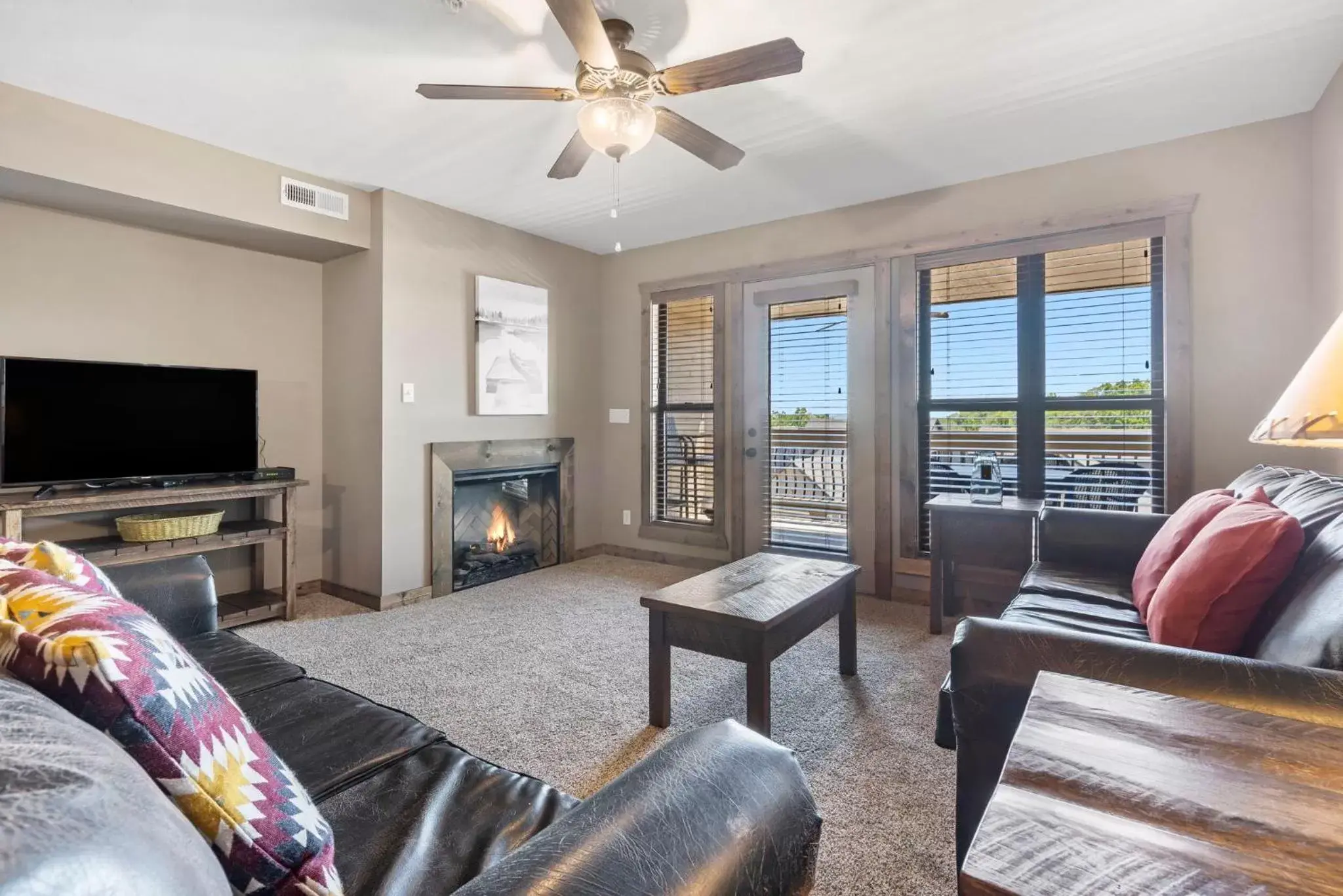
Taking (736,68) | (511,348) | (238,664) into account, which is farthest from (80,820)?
(511,348)

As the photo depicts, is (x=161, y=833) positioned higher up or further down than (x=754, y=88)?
further down

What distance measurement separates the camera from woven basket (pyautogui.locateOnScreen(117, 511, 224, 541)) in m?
3.10

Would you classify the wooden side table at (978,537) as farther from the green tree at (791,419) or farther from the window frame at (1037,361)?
the green tree at (791,419)

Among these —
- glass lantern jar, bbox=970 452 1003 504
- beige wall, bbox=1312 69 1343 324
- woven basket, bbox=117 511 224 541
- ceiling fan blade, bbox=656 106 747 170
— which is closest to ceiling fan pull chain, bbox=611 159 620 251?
ceiling fan blade, bbox=656 106 747 170

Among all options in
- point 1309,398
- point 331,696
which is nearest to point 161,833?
point 331,696

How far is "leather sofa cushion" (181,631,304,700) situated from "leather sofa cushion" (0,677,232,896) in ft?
3.83

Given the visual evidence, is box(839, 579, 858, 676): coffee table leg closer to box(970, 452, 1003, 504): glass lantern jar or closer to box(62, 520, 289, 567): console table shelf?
box(970, 452, 1003, 504): glass lantern jar

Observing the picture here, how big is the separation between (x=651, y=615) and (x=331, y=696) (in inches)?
40.5

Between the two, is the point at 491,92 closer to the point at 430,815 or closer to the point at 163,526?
the point at 430,815

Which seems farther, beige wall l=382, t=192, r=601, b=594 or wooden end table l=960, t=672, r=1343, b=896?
beige wall l=382, t=192, r=601, b=594

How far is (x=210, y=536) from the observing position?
3311mm

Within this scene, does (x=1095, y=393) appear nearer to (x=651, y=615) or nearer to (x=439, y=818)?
(x=651, y=615)

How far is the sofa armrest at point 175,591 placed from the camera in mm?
1732

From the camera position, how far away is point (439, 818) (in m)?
1.04
